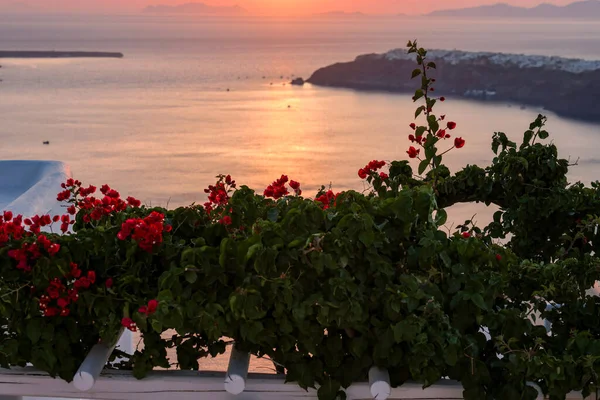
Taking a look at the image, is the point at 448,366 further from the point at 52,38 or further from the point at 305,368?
the point at 52,38


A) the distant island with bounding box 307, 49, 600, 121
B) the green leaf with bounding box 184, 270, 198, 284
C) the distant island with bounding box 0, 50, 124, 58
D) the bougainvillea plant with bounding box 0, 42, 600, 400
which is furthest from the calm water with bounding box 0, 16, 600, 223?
the green leaf with bounding box 184, 270, 198, 284

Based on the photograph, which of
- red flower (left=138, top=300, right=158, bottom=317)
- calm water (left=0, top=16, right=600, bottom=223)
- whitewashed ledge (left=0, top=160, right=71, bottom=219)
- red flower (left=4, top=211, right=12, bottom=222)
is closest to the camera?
red flower (left=138, top=300, right=158, bottom=317)

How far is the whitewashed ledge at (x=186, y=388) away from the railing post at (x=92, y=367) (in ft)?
0.14

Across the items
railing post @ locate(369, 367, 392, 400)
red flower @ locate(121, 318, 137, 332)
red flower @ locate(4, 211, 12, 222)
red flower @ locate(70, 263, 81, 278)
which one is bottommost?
railing post @ locate(369, 367, 392, 400)

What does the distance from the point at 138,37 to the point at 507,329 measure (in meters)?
43.5

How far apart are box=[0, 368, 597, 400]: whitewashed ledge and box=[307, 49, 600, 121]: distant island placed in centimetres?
1625

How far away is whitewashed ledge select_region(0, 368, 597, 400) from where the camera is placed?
1452mm

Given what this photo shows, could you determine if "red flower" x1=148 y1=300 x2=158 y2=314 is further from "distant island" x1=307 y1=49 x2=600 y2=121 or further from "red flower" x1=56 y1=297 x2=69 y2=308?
"distant island" x1=307 y1=49 x2=600 y2=121

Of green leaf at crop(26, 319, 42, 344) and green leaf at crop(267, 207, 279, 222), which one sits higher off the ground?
green leaf at crop(267, 207, 279, 222)

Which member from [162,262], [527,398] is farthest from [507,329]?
[162,262]

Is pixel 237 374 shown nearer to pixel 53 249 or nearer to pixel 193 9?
pixel 53 249

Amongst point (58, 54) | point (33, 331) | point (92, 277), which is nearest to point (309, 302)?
point (92, 277)

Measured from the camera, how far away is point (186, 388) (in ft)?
4.76

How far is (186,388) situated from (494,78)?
63.4 feet
